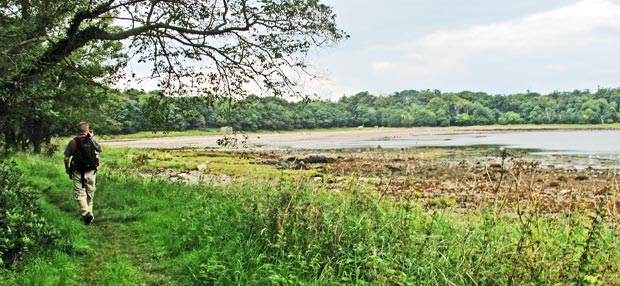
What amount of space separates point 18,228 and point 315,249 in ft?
13.9

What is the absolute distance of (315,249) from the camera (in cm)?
585

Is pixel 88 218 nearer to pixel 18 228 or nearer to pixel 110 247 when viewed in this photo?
pixel 110 247

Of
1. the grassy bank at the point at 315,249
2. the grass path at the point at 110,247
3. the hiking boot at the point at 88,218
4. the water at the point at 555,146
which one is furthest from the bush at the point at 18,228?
the water at the point at 555,146

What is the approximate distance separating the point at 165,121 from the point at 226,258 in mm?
8530

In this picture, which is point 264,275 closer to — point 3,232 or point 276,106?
point 3,232

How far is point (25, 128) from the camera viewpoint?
25906mm

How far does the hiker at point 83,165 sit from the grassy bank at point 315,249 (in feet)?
1.27

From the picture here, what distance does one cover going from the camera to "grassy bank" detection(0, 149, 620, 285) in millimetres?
4832

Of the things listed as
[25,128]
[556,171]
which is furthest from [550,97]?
[25,128]

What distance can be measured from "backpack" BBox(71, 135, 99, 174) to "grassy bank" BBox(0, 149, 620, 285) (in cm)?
104

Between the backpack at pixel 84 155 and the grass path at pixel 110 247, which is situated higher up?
the backpack at pixel 84 155

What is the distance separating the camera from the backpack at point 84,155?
910 centimetres

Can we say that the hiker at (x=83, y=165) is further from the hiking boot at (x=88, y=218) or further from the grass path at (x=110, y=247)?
the grass path at (x=110, y=247)

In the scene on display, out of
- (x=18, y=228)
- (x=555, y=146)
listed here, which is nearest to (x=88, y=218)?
(x=18, y=228)
